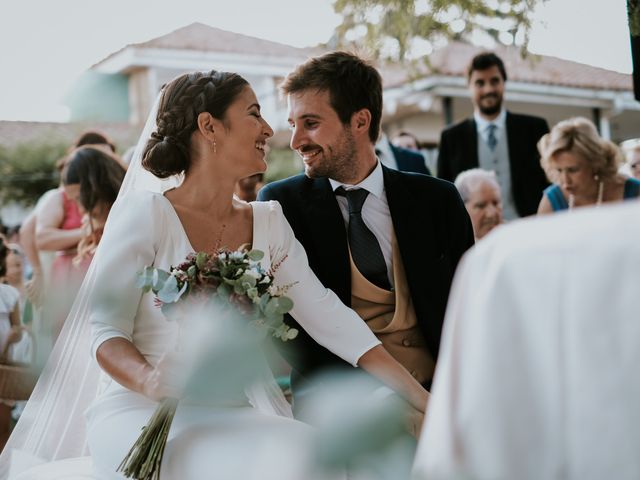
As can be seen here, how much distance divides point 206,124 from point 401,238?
0.83 meters

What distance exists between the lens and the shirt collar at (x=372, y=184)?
12.2 ft

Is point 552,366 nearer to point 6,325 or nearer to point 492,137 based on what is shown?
point 6,325

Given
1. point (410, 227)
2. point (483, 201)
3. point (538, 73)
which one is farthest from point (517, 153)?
point (538, 73)

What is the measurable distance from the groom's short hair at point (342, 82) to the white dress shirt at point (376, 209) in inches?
9.5

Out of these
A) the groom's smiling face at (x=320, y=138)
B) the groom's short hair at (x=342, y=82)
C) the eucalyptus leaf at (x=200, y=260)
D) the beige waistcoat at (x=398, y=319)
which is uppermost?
the groom's short hair at (x=342, y=82)

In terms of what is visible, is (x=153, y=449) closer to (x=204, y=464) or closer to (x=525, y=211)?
(x=204, y=464)

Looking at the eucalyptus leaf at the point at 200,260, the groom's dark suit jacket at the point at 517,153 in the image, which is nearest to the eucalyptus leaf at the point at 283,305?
the eucalyptus leaf at the point at 200,260

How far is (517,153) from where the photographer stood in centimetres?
632

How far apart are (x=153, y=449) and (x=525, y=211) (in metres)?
4.00

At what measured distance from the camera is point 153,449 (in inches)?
106

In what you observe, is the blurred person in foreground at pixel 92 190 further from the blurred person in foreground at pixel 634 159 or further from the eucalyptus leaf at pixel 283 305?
the blurred person in foreground at pixel 634 159

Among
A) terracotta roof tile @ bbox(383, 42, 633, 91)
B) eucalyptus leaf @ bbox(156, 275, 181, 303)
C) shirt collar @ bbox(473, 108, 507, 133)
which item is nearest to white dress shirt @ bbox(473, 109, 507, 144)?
shirt collar @ bbox(473, 108, 507, 133)

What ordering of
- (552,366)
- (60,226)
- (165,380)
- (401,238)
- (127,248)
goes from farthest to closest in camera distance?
(60,226)
(401,238)
(127,248)
(165,380)
(552,366)

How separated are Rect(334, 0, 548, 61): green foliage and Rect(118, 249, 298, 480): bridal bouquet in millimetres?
3214
